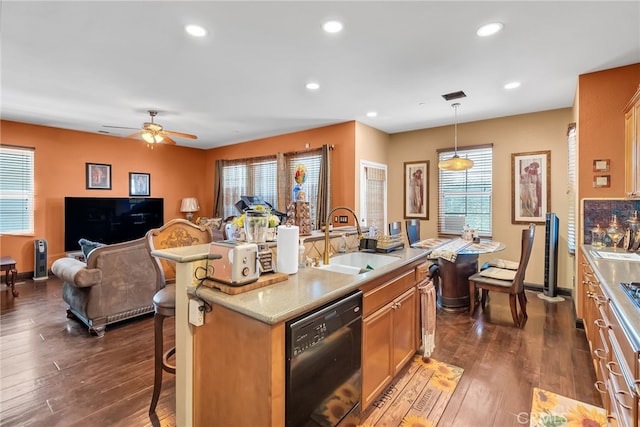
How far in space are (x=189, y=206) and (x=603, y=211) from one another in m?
7.43

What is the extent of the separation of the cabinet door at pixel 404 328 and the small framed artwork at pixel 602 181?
2.41m

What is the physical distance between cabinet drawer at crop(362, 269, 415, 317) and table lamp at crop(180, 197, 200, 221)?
6.25 meters

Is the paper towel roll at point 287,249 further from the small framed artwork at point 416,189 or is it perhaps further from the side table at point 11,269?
the side table at point 11,269

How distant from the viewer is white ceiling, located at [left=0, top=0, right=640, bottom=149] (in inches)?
86.4

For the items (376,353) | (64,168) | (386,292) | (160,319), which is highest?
(64,168)

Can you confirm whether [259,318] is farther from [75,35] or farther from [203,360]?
[75,35]

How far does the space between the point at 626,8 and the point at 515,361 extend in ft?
9.30

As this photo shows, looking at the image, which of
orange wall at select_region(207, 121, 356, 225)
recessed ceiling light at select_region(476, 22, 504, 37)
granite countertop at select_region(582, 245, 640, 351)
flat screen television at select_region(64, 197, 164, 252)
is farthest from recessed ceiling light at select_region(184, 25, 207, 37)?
flat screen television at select_region(64, 197, 164, 252)

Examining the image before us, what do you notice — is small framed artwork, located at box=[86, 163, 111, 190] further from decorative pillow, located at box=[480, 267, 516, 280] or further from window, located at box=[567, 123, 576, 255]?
window, located at box=[567, 123, 576, 255]

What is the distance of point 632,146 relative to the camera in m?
2.74

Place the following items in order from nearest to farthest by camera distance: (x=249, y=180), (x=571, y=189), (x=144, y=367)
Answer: (x=144, y=367) → (x=571, y=189) → (x=249, y=180)

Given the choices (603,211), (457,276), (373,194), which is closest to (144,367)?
(457,276)

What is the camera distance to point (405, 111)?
15.0 ft

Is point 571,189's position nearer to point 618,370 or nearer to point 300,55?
point 618,370
